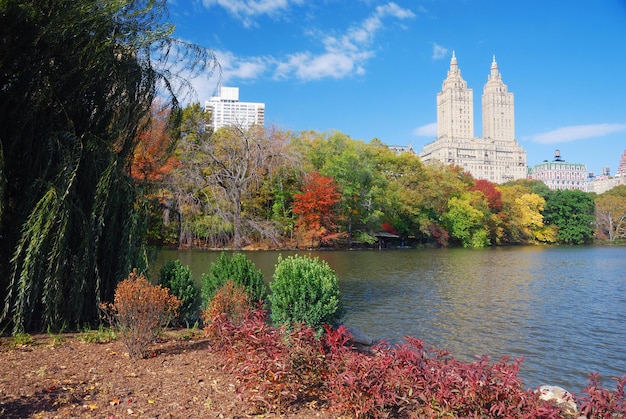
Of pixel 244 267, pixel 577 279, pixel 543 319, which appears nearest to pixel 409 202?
pixel 577 279

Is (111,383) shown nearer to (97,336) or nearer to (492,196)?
(97,336)

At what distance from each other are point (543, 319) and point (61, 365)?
9.50 metres

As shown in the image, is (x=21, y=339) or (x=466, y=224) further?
(x=466, y=224)

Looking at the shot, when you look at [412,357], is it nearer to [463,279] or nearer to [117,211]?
[117,211]

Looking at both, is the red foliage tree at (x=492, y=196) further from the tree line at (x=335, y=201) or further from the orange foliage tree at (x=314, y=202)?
the orange foliage tree at (x=314, y=202)

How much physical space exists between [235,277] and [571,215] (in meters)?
65.1

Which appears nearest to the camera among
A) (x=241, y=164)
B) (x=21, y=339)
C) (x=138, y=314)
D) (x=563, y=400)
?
(x=563, y=400)

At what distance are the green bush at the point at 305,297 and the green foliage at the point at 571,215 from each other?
63.2 m

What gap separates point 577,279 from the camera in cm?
1786

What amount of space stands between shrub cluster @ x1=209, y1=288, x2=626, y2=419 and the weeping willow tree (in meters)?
2.83

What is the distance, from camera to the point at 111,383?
3994mm

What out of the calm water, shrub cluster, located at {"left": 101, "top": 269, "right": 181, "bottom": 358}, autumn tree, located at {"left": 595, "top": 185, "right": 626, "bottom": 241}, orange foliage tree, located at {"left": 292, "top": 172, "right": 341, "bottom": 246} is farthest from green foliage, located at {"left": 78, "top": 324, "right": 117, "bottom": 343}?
autumn tree, located at {"left": 595, "top": 185, "right": 626, "bottom": 241}

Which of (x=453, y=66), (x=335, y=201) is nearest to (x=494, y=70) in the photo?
(x=453, y=66)

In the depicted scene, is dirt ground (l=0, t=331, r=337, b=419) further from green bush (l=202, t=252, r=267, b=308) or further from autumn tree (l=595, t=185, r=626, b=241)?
autumn tree (l=595, t=185, r=626, b=241)
